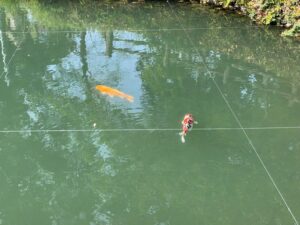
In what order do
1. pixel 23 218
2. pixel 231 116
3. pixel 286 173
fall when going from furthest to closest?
pixel 231 116, pixel 286 173, pixel 23 218

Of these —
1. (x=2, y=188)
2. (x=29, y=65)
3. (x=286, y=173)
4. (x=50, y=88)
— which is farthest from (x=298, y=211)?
(x=29, y=65)

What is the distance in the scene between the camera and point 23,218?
11.7 ft

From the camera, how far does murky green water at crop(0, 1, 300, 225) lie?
3764 mm

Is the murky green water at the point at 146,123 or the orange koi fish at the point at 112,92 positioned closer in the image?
the murky green water at the point at 146,123

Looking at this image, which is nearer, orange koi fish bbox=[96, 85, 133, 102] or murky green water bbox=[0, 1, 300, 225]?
murky green water bbox=[0, 1, 300, 225]

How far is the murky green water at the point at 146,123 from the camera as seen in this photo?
12.3ft

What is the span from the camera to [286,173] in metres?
4.20

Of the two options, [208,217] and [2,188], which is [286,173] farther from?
[2,188]

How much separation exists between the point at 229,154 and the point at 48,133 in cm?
185

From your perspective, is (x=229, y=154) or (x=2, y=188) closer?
(x=2, y=188)

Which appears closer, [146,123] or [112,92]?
[146,123]

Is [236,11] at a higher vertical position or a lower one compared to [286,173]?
higher

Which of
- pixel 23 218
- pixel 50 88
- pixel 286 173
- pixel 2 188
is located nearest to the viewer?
pixel 23 218

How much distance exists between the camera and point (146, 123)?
4953 mm
